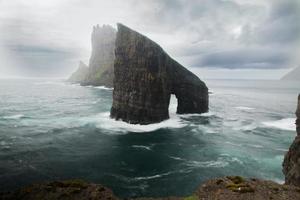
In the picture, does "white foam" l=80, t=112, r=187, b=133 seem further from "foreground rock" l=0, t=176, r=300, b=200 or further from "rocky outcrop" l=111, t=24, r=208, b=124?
"foreground rock" l=0, t=176, r=300, b=200

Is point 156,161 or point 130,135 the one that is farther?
point 130,135

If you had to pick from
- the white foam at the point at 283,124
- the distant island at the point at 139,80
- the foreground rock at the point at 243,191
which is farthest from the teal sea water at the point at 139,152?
the foreground rock at the point at 243,191

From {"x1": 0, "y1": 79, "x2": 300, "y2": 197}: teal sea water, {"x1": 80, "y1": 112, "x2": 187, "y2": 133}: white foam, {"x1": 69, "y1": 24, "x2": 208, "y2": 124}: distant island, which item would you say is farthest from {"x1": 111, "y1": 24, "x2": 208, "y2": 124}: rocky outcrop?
{"x1": 0, "y1": 79, "x2": 300, "y2": 197}: teal sea water

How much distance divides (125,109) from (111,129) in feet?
40.8

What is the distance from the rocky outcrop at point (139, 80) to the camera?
87312 mm

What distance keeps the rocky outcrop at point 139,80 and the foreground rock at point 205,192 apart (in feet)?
194

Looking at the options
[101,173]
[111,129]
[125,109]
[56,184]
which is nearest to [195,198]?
[56,184]

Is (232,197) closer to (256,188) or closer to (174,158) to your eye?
(256,188)

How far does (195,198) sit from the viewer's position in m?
25.1

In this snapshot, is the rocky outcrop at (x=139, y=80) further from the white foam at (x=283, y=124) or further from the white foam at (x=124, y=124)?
the white foam at (x=283, y=124)

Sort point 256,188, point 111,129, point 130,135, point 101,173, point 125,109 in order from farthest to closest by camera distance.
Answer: point 125,109 → point 111,129 → point 130,135 → point 101,173 → point 256,188

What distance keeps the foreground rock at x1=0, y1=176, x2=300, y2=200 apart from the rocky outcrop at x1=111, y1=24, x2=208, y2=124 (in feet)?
194

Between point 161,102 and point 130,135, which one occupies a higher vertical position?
point 161,102

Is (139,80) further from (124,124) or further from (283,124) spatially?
(283,124)
